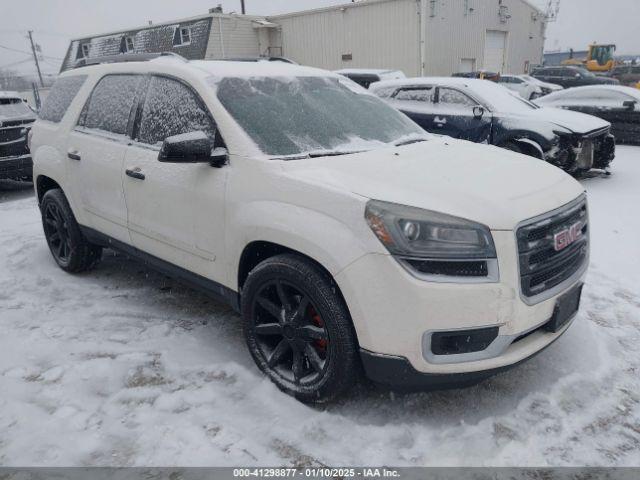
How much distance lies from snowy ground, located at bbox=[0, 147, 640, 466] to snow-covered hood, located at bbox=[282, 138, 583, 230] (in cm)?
105

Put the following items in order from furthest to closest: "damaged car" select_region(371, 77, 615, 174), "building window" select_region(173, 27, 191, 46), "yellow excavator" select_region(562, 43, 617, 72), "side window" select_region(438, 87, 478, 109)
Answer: "yellow excavator" select_region(562, 43, 617, 72), "building window" select_region(173, 27, 191, 46), "side window" select_region(438, 87, 478, 109), "damaged car" select_region(371, 77, 615, 174)

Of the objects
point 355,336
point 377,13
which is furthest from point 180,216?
point 377,13

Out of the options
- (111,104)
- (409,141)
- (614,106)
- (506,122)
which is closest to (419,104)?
(506,122)

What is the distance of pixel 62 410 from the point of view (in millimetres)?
2695

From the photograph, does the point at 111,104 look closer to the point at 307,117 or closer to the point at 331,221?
the point at 307,117

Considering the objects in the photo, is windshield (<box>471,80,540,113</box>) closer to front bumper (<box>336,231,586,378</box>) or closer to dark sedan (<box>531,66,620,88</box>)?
front bumper (<box>336,231,586,378</box>)

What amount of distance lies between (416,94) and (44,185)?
6238 mm

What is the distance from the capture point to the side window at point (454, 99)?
8252 millimetres

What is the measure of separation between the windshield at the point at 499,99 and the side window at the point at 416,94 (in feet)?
2.32

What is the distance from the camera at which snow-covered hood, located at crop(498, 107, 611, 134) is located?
25.0 feet

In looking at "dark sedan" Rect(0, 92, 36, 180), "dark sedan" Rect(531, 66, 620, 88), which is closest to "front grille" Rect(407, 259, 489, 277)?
"dark sedan" Rect(0, 92, 36, 180)

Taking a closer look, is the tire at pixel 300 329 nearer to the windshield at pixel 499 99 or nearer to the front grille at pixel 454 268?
the front grille at pixel 454 268

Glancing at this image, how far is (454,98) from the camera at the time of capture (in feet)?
27.5

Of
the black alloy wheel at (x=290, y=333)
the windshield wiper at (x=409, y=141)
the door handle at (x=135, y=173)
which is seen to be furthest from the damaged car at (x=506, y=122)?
the black alloy wheel at (x=290, y=333)
